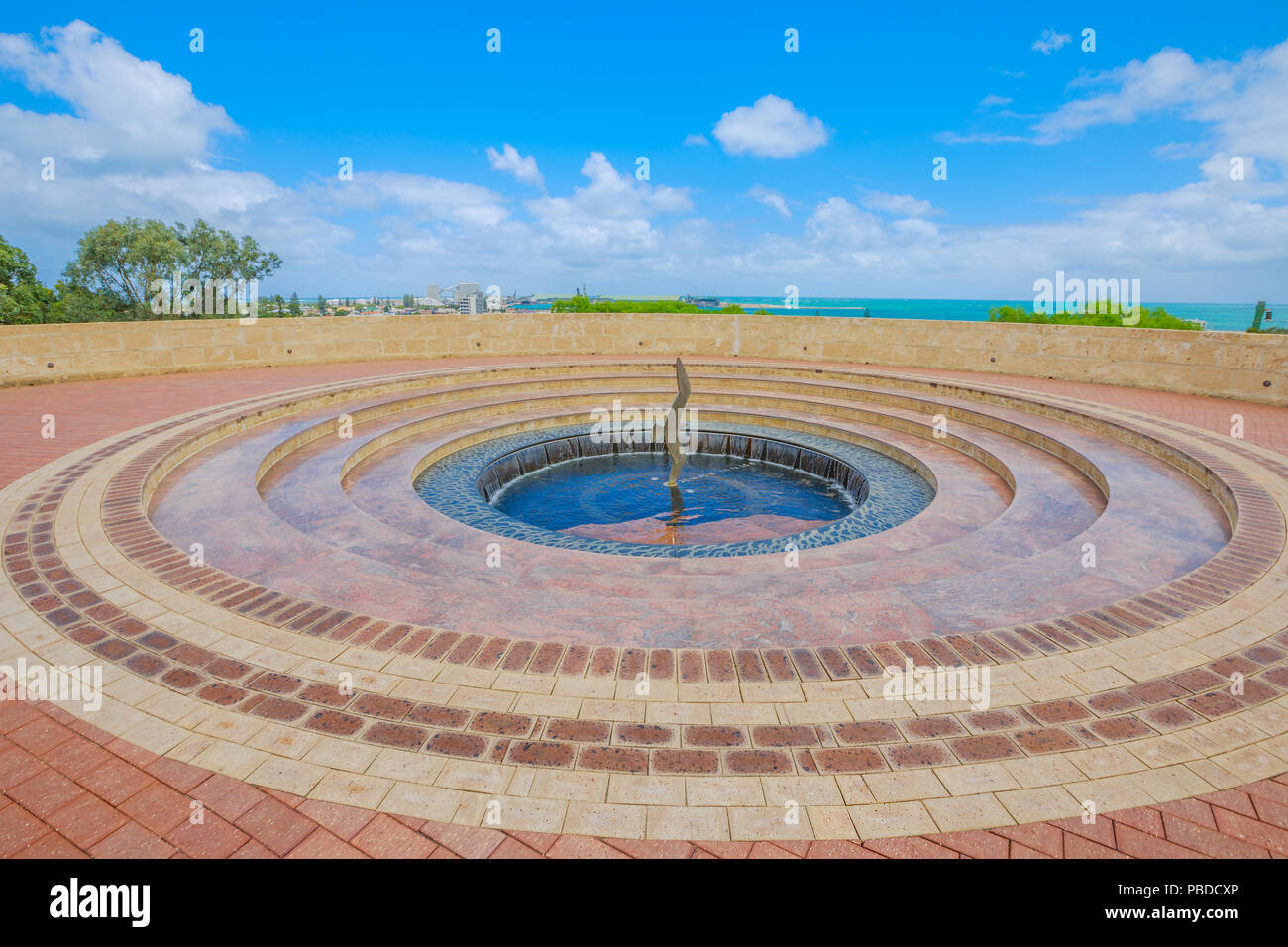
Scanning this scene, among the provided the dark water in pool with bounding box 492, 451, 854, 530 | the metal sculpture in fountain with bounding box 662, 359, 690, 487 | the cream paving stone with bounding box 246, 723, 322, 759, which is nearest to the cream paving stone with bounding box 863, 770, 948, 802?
the cream paving stone with bounding box 246, 723, 322, 759

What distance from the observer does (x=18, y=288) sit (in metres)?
36.5

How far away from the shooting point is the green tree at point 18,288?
114 ft

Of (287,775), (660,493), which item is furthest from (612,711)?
(660,493)

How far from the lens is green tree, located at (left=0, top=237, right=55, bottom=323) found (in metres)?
34.6

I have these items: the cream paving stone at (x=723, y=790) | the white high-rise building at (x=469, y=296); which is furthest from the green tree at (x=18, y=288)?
the cream paving stone at (x=723, y=790)

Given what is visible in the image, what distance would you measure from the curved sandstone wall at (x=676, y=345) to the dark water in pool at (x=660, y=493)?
29.9ft

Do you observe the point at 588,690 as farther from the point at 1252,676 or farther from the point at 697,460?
the point at 697,460

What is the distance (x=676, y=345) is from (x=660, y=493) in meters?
11.7

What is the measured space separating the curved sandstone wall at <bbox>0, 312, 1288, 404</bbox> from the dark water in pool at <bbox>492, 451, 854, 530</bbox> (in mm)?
9110

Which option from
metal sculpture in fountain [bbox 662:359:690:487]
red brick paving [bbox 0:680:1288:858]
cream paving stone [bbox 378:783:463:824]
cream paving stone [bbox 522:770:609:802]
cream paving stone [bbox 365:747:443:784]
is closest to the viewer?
red brick paving [bbox 0:680:1288:858]

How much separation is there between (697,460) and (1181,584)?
8.36m

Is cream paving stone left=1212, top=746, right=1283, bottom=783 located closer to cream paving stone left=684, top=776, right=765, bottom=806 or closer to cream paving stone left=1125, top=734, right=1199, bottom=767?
cream paving stone left=1125, top=734, right=1199, bottom=767

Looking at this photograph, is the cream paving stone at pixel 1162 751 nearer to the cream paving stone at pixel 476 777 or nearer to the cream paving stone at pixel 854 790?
the cream paving stone at pixel 854 790

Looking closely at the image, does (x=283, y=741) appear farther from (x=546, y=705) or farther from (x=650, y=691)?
(x=650, y=691)
